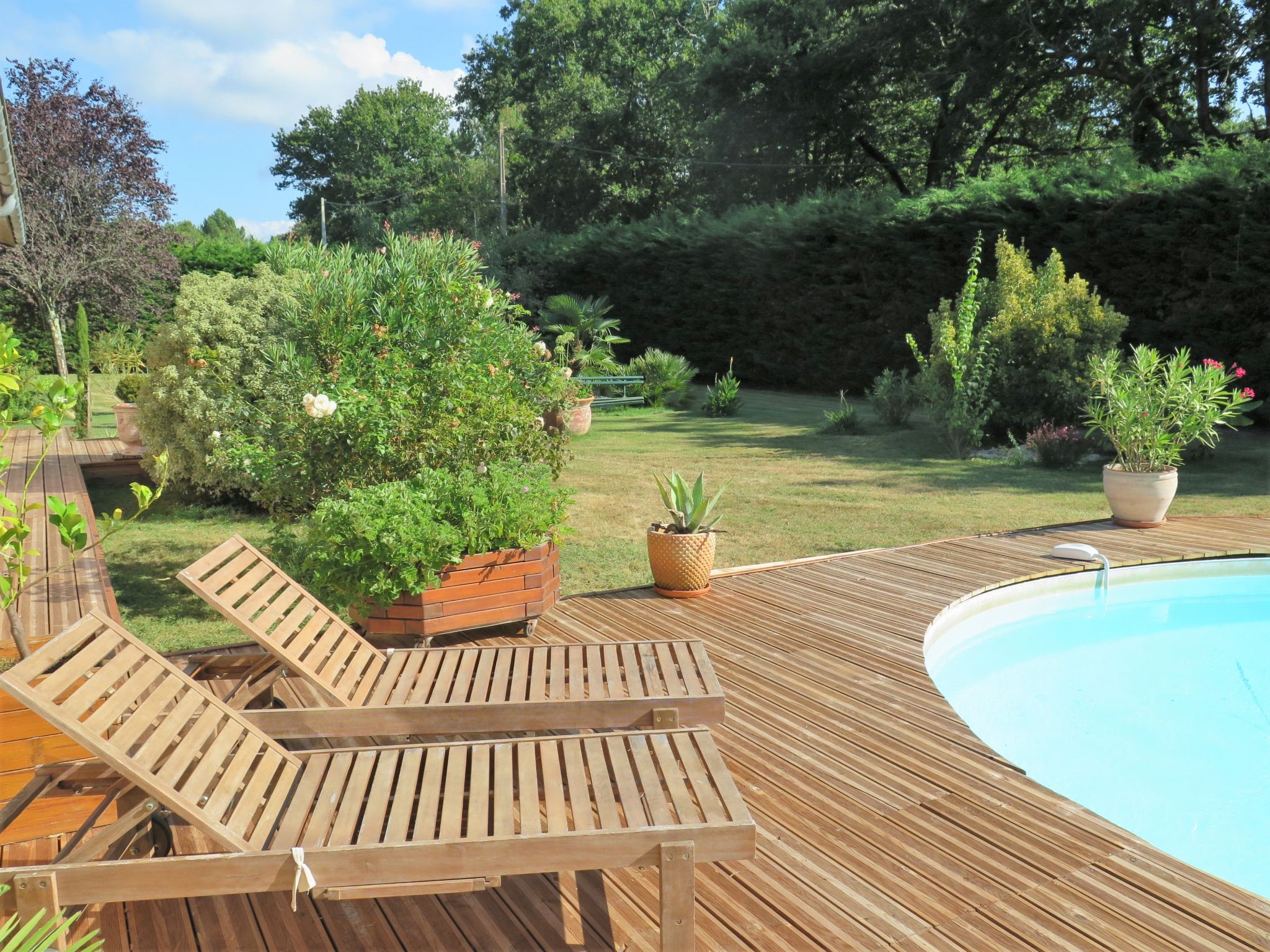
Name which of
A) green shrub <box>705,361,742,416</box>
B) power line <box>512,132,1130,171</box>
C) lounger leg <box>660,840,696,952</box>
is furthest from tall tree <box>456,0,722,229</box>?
lounger leg <box>660,840,696,952</box>

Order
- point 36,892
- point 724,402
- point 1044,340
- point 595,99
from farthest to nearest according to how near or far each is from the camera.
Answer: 1. point 595,99
2. point 724,402
3. point 1044,340
4. point 36,892

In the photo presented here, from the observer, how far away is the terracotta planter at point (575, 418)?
1184cm

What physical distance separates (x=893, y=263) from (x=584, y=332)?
5742 mm

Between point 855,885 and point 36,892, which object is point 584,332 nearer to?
point 855,885

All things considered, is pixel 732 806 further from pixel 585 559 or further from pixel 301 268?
pixel 301 268

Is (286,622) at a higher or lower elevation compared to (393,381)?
lower

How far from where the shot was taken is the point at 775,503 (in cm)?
882

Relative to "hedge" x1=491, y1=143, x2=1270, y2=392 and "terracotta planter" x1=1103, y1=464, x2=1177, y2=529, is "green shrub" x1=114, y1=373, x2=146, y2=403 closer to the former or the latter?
"terracotta planter" x1=1103, y1=464, x2=1177, y2=529

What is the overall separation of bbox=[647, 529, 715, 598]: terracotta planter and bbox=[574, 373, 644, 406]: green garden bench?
32.7ft

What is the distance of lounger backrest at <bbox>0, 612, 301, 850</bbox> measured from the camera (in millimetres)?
2285

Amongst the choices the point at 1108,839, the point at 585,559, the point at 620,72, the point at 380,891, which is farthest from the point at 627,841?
the point at 620,72

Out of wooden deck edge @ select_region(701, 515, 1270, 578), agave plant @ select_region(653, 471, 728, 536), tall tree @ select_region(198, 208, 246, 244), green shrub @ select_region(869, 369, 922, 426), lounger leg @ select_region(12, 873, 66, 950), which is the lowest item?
wooden deck edge @ select_region(701, 515, 1270, 578)

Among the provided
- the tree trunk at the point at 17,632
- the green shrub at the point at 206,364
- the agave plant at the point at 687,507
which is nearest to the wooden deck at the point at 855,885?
the tree trunk at the point at 17,632

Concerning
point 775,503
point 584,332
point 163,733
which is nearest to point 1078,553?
point 775,503
